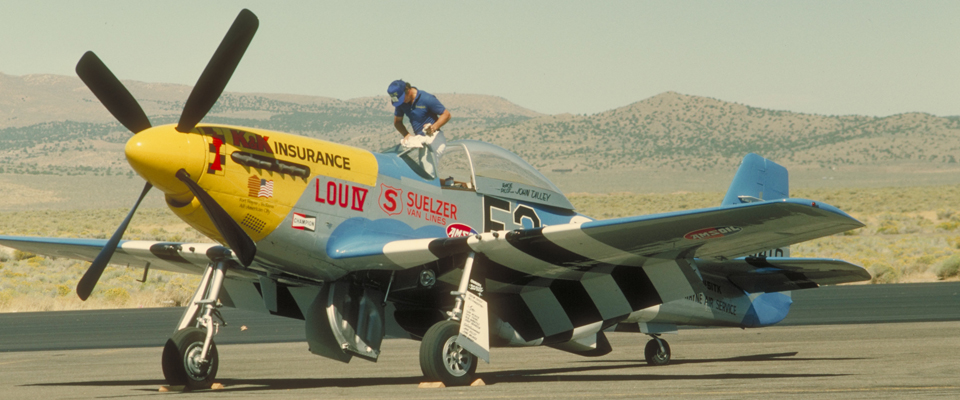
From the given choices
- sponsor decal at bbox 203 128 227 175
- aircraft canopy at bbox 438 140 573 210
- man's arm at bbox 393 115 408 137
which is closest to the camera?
sponsor decal at bbox 203 128 227 175

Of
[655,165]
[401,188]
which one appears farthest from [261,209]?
[655,165]

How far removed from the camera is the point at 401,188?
9.06m

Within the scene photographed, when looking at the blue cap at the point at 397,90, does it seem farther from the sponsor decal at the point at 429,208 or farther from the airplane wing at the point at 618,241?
the airplane wing at the point at 618,241

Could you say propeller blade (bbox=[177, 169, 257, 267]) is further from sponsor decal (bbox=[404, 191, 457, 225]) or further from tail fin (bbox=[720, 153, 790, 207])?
tail fin (bbox=[720, 153, 790, 207])

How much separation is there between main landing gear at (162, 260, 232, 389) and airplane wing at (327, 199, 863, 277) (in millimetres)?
1270

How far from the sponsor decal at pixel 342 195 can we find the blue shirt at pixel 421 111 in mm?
1470

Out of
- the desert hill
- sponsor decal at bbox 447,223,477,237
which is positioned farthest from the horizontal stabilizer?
the desert hill

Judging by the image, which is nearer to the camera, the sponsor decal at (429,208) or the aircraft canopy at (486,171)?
the sponsor decal at (429,208)

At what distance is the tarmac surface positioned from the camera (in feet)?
25.8

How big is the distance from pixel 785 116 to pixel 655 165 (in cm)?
4037

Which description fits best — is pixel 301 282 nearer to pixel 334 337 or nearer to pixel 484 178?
pixel 334 337

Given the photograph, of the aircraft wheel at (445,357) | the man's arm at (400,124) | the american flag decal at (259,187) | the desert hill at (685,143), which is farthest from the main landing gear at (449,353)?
the desert hill at (685,143)

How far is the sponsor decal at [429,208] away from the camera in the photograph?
29.9ft

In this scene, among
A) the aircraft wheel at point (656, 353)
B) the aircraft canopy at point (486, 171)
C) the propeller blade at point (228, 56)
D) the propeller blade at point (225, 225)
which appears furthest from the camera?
the aircraft wheel at point (656, 353)
